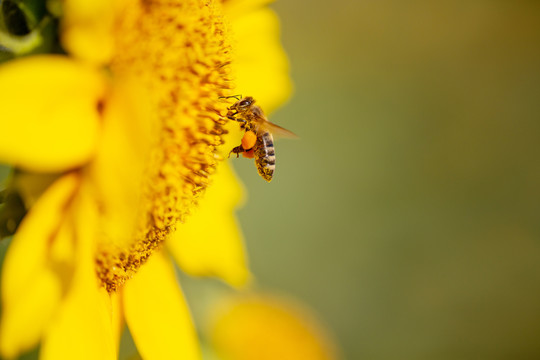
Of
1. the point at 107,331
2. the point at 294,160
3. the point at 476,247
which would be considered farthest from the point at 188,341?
the point at 476,247

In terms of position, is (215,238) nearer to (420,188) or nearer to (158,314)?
(158,314)

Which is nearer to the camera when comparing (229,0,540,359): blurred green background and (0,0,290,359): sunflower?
Result: (0,0,290,359): sunflower

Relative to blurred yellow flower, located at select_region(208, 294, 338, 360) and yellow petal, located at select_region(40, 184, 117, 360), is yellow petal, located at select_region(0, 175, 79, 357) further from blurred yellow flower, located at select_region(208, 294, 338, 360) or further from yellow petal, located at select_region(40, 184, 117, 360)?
blurred yellow flower, located at select_region(208, 294, 338, 360)

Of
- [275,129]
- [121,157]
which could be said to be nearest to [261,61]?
[275,129]

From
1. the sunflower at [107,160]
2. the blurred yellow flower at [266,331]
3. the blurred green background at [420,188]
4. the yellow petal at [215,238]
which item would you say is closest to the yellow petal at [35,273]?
the sunflower at [107,160]

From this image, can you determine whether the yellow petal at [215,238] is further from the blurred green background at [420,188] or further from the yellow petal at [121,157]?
the blurred green background at [420,188]

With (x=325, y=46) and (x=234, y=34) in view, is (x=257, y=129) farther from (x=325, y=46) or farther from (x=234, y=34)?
(x=325, y=46)

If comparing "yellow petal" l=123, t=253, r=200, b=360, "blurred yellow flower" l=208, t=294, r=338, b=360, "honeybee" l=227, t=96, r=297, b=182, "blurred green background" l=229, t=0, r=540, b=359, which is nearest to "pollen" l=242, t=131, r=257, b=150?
"honeybee" l=227, t=96, r=297, b=182
